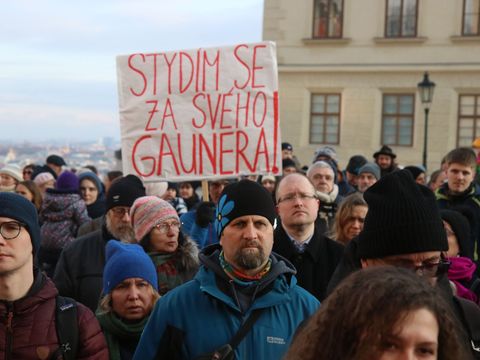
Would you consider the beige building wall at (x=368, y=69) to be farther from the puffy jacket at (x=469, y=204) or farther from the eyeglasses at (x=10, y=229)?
the eyeglasses at (x=10, y=229)

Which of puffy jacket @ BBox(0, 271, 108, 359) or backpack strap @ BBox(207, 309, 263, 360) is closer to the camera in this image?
backpack strap @ BBox(207, 309, 263, 360)

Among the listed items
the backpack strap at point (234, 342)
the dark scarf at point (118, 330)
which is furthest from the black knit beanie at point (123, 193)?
the backpack strap at point (234, 342)

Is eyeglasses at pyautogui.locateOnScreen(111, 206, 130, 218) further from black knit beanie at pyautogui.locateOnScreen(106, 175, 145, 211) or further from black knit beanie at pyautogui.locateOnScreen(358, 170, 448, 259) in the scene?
black knit beanie at pyautogui.locateOnScreen(358, 170, 448, 259)

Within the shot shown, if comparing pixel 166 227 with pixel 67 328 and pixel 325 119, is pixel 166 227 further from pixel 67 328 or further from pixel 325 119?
pixel 325 119

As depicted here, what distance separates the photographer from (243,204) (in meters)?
3.82

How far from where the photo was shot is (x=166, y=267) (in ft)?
16.5

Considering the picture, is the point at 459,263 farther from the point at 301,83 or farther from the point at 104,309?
the point at 301,83

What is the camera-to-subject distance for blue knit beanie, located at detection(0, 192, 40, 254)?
3.57m

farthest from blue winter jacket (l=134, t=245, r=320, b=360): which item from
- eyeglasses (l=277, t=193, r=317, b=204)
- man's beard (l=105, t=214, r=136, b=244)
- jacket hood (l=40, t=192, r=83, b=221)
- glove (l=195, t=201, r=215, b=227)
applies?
jacket hood (l=40, t=192, r=83, b=221)

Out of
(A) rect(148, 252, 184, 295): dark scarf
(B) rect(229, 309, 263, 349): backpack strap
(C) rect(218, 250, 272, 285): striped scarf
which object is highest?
(C) rect(218, 250, 272, 285): striped scarf

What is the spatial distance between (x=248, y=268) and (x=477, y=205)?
3.52 meters

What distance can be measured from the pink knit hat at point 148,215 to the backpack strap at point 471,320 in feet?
8.69

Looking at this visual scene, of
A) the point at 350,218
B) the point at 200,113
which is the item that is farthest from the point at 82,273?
the point at 200,113

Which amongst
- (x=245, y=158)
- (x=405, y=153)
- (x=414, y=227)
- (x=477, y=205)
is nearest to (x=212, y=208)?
(x=245, y=158)
